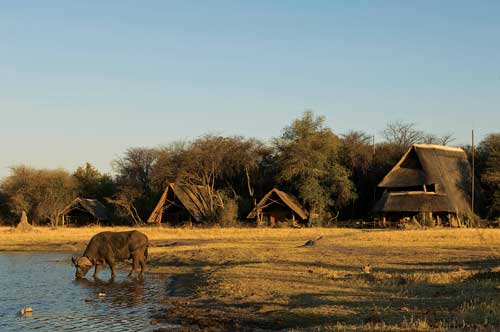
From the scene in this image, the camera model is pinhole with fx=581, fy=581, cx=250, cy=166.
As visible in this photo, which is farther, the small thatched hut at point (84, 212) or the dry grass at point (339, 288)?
the small thatched hut at point (84, 212)

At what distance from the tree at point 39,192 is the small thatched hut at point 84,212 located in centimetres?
116

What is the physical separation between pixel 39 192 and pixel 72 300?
166ft

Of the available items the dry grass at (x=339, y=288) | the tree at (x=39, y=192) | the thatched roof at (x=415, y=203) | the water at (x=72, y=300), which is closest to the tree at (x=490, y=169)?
the thatched roof at (x=415, y=203)

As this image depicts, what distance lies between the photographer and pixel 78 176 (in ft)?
228

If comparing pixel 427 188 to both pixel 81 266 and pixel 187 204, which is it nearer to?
pixel 187 204

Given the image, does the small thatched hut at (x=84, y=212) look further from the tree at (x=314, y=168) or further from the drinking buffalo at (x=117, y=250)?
the drinking buffalo at (x=117, y=250)

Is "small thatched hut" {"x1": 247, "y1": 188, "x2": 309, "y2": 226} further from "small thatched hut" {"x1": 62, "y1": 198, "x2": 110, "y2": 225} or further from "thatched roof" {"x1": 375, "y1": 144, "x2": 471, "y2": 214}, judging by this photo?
"small thatched hut" {"x1": 62, "y1": 198, "x2": 110, "y2": 225}

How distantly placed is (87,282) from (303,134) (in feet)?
123

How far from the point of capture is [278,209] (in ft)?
175

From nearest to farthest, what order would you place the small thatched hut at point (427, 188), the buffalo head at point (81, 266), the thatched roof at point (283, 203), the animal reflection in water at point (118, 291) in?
1. the animal reflection in water at point (118, 291)
2. the buffalo head at point (81, 266)
3. the small thatched hut at point (427, 188)
4. the thatched roof at point (283, 203)

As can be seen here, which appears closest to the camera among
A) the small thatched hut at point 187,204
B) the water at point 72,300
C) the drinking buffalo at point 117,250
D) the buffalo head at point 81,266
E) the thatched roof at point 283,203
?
the water at point 72,300

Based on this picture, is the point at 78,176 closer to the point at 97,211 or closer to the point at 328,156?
the point at 97,211

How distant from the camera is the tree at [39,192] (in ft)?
188

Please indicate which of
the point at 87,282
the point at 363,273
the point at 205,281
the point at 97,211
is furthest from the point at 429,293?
the point at 97,211
